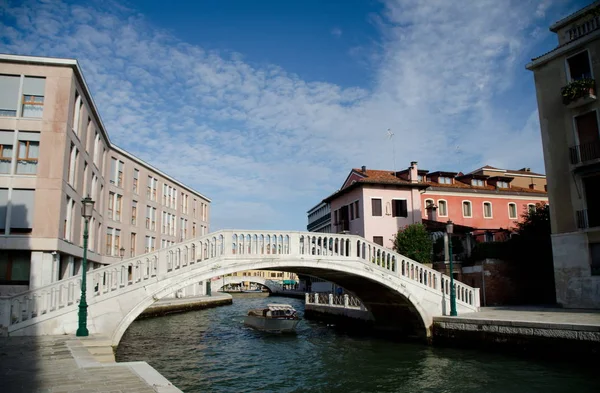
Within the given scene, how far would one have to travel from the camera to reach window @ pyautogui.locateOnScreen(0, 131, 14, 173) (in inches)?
718

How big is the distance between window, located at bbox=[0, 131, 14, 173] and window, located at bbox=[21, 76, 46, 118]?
3.46 feet

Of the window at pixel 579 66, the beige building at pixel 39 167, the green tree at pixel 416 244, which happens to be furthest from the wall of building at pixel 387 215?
the beige building at pixel 39 167

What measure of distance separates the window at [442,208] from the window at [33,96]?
24141mm

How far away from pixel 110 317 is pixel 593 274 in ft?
55.8

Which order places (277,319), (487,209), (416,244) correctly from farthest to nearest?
(487,209) → (416,244) → (277,319)

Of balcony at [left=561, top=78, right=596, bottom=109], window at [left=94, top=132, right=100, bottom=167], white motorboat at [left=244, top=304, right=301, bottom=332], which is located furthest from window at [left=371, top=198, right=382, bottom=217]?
window at [left=94, top=132, right=100, bottom=167]

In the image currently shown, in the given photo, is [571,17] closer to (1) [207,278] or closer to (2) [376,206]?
(2) [376,206]

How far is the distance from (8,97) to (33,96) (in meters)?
0.89

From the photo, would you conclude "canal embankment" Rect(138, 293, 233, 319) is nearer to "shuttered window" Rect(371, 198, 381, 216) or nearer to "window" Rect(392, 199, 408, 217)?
"shuttered window" Rect(371, 198, 381, 216)

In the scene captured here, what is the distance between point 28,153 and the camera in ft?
60.6

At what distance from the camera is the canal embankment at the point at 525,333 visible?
37.4 ft

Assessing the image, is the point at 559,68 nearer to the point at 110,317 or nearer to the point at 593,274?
the point at 593,274

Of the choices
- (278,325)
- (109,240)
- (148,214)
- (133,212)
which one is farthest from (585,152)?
(148,214)

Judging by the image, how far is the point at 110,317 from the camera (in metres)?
12.3
